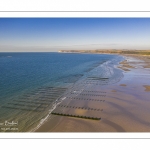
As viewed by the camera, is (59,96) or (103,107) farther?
(59,96)

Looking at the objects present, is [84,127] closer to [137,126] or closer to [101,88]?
[137,126]

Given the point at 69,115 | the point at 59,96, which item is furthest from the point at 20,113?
the point at 59,96

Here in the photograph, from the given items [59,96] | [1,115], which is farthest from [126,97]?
[1,115]

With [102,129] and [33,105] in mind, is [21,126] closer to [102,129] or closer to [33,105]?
[33,105]
